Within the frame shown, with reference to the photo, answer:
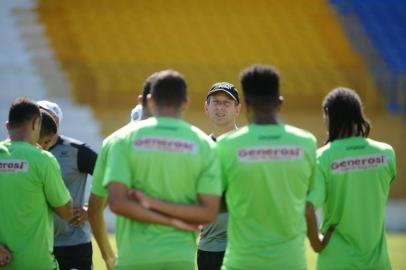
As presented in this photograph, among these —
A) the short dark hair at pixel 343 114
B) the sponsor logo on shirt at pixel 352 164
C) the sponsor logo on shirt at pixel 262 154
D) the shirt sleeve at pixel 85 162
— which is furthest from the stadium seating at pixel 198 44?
the sponsor logo on shirt at pixel 262 154

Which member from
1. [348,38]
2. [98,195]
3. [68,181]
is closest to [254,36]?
[348,38]

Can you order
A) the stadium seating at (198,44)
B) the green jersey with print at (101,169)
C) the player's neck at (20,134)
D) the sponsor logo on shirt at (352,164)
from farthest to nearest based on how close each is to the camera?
the stadium seating at (198,44) → the player's neck at (20,134) → the sponsor logo on shirt at (352,164) → the green jersey with print at (101,169)

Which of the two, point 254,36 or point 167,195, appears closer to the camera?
point 167,195

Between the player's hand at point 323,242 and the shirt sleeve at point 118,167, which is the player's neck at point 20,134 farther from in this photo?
the player's hand at point 323,242

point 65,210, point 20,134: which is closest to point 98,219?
point 65,210

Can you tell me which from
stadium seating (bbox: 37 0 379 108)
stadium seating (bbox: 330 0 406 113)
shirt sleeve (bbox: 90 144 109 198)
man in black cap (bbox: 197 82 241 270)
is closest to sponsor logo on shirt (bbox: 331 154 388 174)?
shirt sleeve (bbox: 90 144 109 198)

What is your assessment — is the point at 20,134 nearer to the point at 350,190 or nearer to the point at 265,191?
the point at 265,191

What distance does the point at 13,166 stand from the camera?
217 inches

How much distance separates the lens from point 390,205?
17391mm

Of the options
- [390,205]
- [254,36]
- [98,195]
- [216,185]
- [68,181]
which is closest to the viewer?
[216,185]

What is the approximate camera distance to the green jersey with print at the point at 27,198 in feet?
18.0

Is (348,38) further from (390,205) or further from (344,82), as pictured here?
(390,205)

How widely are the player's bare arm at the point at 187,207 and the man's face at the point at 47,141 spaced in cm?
207

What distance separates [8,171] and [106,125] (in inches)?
491
